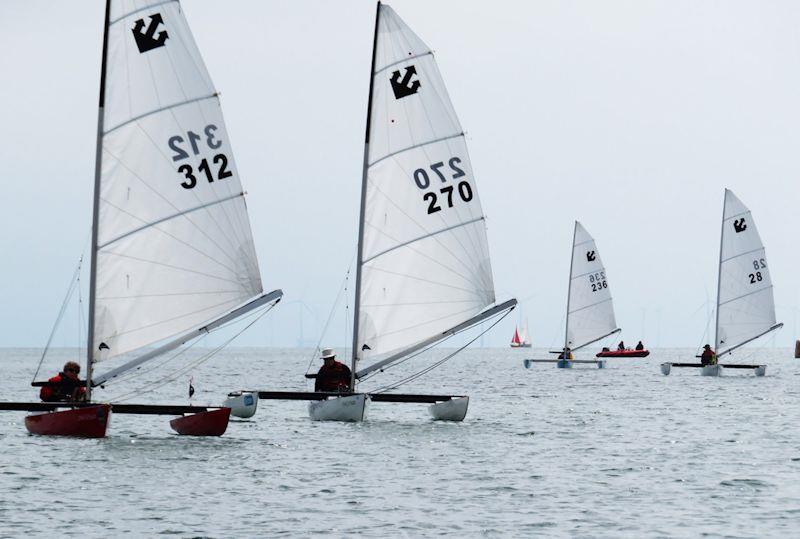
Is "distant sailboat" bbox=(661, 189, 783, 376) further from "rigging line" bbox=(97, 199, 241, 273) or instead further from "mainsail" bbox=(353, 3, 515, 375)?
"rigging line" bbox=(97, 199, 241, 273)

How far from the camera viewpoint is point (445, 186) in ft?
117

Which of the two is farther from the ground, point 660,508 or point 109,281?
point 109,281

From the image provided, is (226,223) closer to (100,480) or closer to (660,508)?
(100,480)

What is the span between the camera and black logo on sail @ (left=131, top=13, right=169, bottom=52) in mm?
29156

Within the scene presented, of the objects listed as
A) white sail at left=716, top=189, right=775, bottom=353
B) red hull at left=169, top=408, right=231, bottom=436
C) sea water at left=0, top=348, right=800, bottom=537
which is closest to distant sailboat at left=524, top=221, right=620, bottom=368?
white sail at left=716, top=189, right=775, bottom=353

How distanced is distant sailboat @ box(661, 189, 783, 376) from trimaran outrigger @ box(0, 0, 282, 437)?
46846mm

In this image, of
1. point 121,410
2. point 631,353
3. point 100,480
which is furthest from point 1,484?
point 631,353

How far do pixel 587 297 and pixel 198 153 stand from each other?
2404 inches

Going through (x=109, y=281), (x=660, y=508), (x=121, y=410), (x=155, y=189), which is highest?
(x=155, y=189)

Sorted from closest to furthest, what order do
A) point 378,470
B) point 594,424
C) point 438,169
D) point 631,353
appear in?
point 378,470 < point 438,169 < point 594,424 < point 631,353

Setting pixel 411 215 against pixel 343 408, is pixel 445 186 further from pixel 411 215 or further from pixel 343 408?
pixel 343 408

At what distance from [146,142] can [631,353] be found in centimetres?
10848

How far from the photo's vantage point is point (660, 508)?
22297 mm

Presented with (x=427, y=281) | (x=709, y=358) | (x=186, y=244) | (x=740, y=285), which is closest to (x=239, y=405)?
(x=427, y=281)
